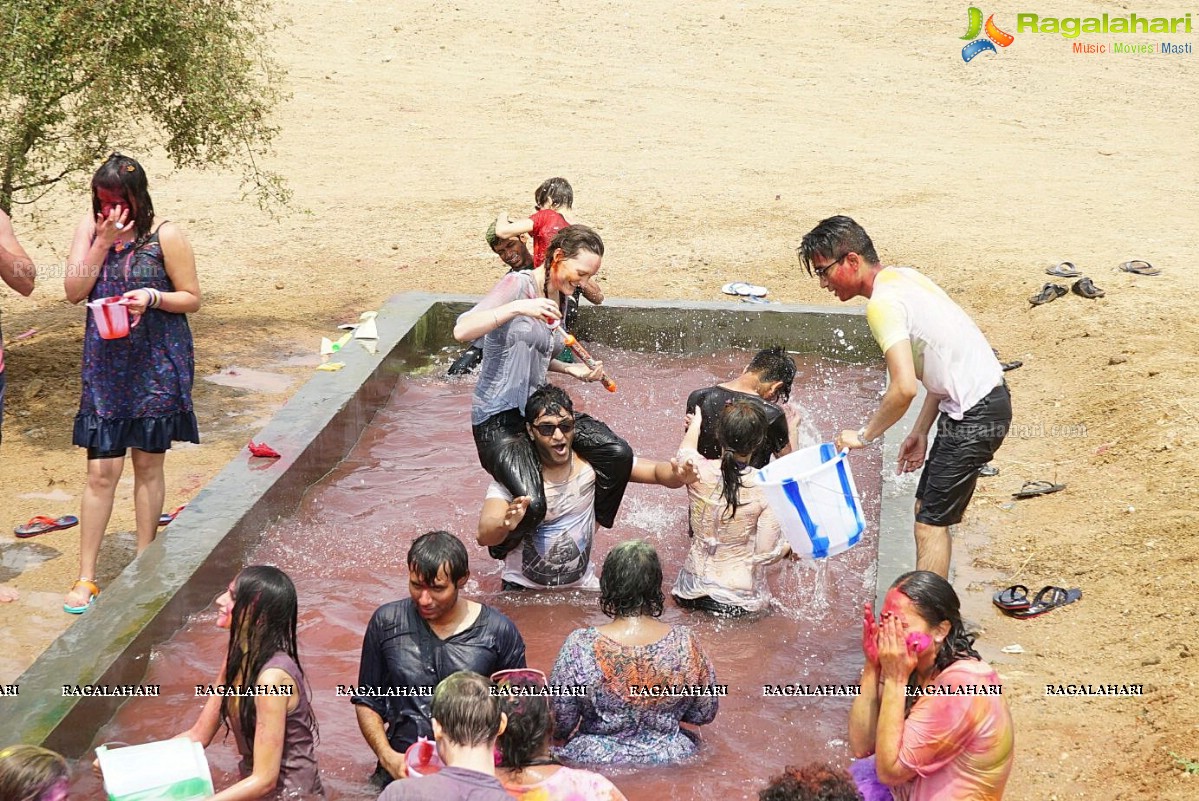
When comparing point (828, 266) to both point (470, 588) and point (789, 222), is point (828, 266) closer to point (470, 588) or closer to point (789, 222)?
point (470, 588)

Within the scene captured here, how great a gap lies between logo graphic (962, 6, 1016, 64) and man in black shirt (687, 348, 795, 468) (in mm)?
15984

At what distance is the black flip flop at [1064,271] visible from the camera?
1117 cm

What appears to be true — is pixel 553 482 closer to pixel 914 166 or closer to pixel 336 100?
pixel 914 166

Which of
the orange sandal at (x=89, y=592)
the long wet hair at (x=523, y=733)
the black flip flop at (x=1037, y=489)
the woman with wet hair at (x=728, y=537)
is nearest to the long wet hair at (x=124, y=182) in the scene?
the orange sandal at (x=89, y=592)

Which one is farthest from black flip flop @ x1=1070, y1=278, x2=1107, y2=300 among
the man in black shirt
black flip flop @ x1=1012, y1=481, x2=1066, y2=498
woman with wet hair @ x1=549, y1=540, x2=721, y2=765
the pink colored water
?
woman with wet hair @ x1=549, y1=540, x2=721, y2=765

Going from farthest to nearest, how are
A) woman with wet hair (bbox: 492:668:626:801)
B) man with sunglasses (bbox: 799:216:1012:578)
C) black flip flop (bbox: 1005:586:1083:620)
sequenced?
black flip flop (bbox: 1005:586:1083:620)
man with sunglasses (bbox: 799:216:1012:578)
woman with wet hair (bbox: 492:668:626:801)

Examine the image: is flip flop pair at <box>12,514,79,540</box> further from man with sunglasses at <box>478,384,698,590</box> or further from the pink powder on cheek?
the pink powder on cheek

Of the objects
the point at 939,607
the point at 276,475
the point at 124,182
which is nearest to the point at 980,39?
the point at 276,475

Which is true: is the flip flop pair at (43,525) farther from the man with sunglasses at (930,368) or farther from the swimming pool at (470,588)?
the man with sunglasses at (930,368)

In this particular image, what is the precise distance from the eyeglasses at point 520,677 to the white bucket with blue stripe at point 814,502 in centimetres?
121

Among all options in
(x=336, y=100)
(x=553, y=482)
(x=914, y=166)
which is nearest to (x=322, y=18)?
(x=336, y=100)

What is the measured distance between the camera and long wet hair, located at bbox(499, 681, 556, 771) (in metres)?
3.81

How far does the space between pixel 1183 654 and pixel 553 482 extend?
278 centimetres

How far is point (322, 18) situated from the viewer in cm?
2159
